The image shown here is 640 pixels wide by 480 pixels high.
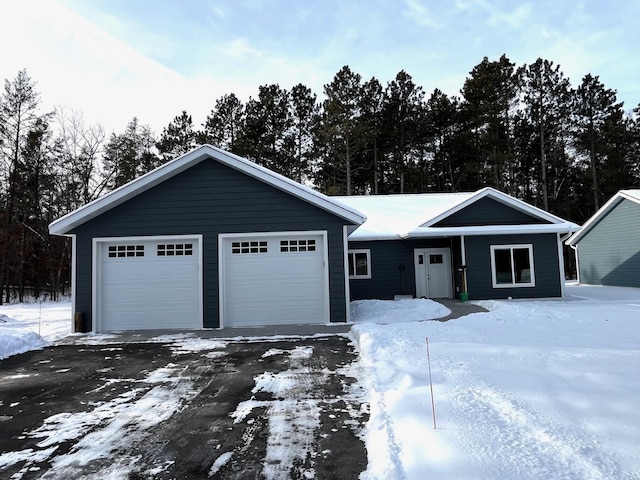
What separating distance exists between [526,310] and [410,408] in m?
7.90

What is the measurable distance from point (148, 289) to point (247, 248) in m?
2.73

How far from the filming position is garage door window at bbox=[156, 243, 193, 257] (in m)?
10.0

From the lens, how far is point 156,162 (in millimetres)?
28609

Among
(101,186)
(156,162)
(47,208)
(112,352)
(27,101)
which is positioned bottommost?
(112,352)

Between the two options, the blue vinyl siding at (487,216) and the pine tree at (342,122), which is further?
the pine tree at (342,122)

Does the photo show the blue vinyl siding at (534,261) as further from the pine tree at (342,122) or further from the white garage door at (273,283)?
the pine tree at (342,122)

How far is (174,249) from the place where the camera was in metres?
10.0

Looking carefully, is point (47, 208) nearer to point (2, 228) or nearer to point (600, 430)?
point (2, 228)

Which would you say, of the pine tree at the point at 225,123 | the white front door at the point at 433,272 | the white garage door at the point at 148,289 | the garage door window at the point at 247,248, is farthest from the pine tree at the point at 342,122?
the white garage door at the point at 148,289

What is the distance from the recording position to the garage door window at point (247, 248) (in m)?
10.0

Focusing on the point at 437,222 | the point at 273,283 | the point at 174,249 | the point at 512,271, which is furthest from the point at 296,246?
the point at 512,271

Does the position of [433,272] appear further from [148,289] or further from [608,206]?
[608,206]

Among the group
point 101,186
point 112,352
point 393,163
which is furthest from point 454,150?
point 112,352

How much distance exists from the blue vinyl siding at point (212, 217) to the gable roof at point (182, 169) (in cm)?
15
